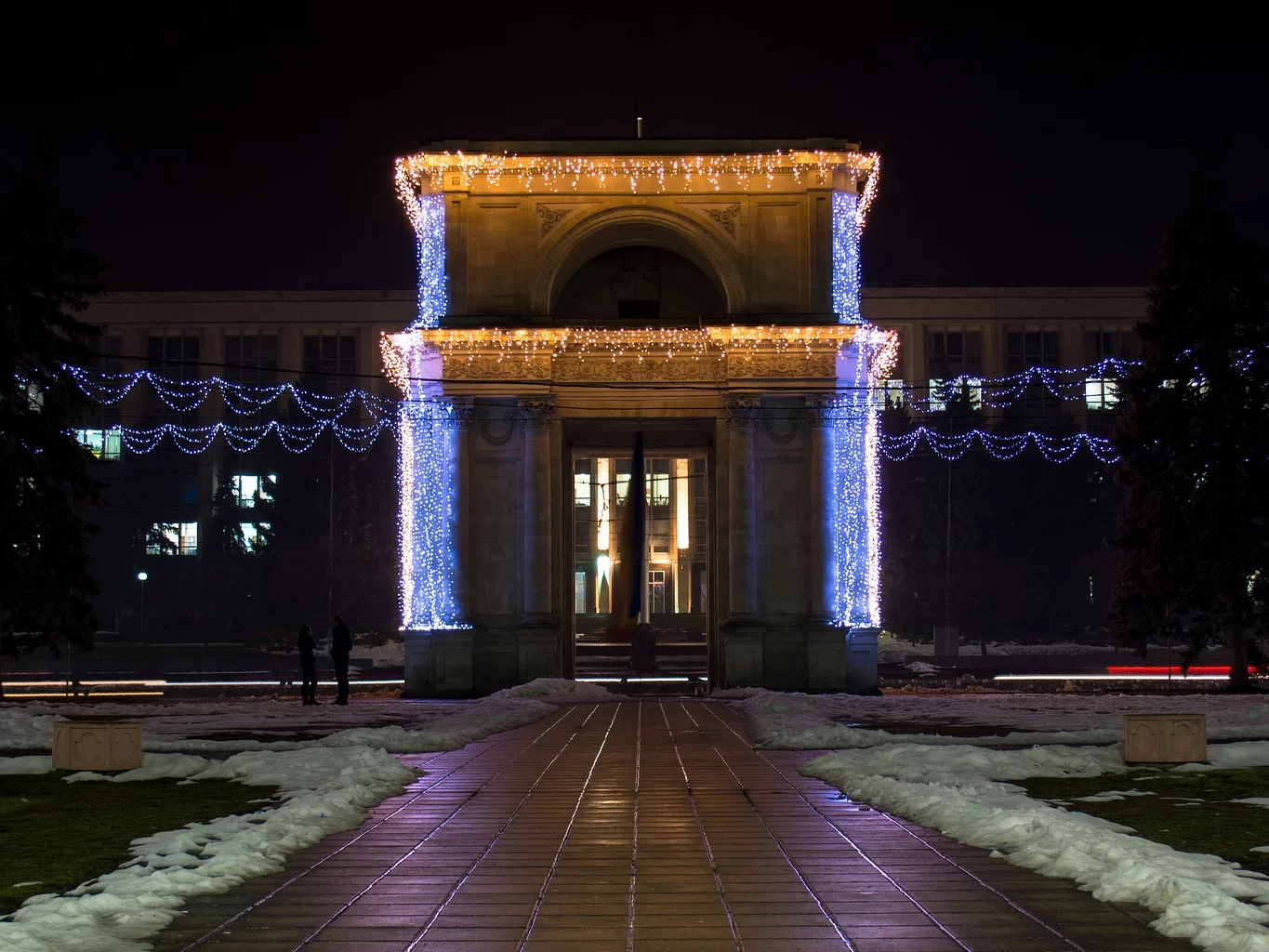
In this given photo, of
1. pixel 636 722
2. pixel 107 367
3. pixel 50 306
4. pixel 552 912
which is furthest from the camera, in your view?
pixel 107 367

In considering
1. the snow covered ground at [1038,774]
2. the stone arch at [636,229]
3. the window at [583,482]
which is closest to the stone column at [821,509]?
the stone arch at [636,229]

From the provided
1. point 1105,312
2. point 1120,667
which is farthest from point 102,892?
point 1105,312

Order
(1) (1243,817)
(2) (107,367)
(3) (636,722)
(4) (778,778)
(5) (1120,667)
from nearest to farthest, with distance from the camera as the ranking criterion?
1. (1) (1243,817)
2. (4) (778,778)
3. (3) (636,722)
4. (5) (1120,667)
5. (2) (107,367)

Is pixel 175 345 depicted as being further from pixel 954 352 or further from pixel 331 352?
pixel 954 352

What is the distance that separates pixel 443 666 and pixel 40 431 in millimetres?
10011

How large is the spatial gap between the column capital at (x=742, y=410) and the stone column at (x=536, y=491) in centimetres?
414

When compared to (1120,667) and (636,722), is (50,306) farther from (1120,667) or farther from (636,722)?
(1120,667)

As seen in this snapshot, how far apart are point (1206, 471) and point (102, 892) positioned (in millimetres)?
31433

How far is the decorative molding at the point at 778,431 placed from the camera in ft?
121

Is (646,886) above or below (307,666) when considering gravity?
below

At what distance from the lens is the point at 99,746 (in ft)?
58.4

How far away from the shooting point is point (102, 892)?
9758mm

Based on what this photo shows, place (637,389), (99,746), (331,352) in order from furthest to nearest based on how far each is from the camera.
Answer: (331,352), (637,389), (99,746)

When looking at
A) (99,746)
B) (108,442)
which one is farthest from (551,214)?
(108,442)
